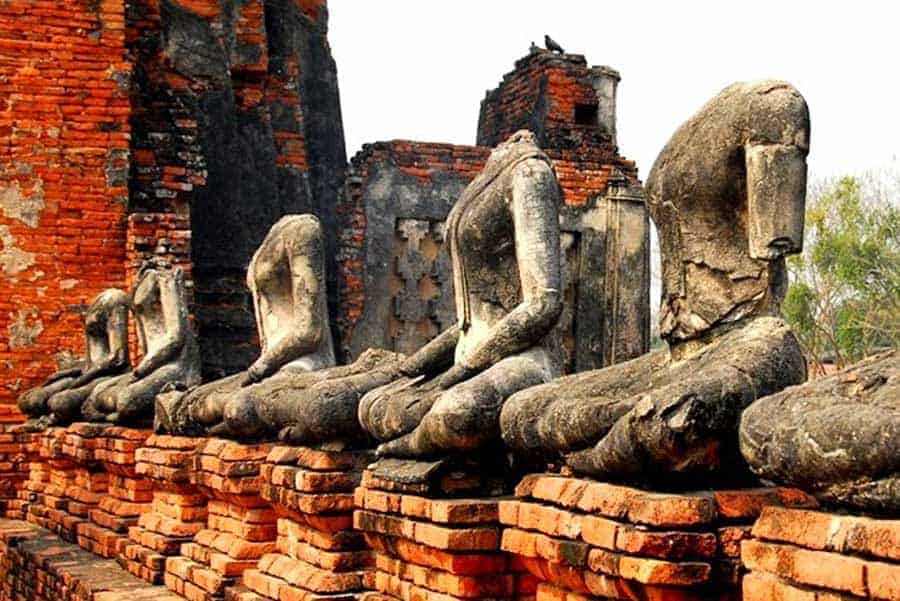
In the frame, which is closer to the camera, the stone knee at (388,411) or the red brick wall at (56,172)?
the stone knee at (388,411)

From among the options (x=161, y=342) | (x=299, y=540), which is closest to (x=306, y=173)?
(x=161, y=342)

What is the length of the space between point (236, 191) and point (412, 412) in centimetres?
1066

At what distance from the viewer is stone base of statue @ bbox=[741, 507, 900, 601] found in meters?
2.76

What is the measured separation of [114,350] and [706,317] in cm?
760

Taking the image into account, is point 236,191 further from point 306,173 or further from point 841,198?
point 841,198

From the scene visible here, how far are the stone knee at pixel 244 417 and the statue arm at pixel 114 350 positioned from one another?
4.47 meters

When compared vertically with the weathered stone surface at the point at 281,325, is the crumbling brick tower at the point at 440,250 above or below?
above

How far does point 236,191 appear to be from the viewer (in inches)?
602

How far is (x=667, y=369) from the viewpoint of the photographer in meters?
3.97

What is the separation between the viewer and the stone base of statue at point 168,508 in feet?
24.5

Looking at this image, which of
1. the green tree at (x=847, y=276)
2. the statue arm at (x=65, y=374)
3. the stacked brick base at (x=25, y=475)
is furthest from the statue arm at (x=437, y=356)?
the green tree at (x=847, y=276)

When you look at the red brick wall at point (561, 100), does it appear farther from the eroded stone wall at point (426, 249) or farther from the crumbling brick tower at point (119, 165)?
the crumbling brick tower at point (119, 165)

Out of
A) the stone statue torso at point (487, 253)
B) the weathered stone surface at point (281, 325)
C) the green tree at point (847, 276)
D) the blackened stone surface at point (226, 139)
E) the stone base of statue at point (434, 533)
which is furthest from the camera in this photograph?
the green tree at point (847, 276)

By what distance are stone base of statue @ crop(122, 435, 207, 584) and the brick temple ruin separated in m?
0.02
